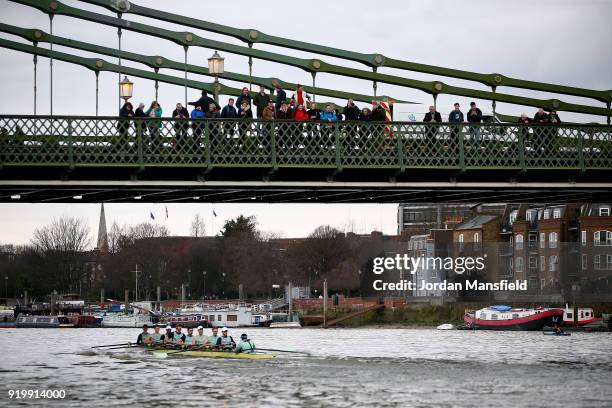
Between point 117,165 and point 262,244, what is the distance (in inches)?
5665

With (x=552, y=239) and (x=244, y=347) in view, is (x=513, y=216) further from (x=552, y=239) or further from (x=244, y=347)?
(x=244, y=347)

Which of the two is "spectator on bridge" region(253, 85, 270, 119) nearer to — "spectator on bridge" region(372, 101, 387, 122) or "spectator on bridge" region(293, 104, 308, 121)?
"spectator on bridge" region(293, 104, 308, 121)

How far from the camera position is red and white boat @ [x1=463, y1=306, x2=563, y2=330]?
4272 inches

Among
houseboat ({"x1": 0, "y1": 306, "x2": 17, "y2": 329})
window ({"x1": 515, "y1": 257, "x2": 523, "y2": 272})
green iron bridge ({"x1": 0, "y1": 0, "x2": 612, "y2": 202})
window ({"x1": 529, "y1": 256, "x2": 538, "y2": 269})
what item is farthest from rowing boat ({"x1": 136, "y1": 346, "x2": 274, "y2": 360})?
houseboat ({"x1": 0, "y1": 306, "x2": 17, "y2": 329})

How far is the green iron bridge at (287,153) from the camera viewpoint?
40.3m

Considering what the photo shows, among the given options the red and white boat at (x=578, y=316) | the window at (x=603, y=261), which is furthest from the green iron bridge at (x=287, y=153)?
the window at (x=603, y=261)

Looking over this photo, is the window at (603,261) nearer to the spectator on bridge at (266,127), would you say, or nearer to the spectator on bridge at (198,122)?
the spectator on bridge at (266,127)

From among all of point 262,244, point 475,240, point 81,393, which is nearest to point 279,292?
point 262,244

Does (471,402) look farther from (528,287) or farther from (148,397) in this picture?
(528,287)

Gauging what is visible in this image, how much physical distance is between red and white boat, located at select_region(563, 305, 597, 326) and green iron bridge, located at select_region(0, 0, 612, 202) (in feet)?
205

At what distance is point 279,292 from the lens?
183 meters

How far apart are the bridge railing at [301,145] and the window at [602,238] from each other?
258 ft

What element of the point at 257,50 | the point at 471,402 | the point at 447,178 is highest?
the point at 257,50

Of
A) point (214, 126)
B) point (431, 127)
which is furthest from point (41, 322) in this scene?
point (431, 127)
